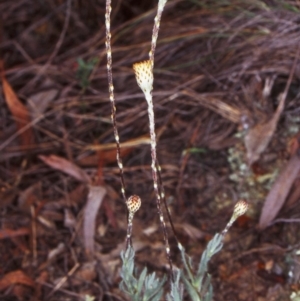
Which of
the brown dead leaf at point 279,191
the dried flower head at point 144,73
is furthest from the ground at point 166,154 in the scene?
the dried flower head at point 144,73

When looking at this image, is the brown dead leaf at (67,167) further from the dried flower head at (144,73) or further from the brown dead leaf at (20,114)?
the dried flower head at (144,73)

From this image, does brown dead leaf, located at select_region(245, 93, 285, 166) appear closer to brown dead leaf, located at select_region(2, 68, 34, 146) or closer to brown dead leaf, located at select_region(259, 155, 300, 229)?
brown dead leaf, located at select_region(259, 155, 300, 229)

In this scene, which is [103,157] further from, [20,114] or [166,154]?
[20,114]

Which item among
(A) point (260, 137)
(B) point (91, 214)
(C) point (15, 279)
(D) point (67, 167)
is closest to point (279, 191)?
(A) point (260, 137)

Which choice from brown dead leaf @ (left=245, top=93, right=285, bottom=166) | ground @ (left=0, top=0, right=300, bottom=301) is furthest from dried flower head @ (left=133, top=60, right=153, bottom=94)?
brown dead leaf @ (left=245, top=93, right=285, bottom=166)

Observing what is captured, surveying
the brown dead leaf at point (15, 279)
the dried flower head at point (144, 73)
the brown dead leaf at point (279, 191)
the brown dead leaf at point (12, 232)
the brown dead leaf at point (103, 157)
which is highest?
the dried flower head at point (144, 73)

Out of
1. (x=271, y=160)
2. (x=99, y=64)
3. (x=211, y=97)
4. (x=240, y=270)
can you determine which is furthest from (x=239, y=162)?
(x=99, y=64)

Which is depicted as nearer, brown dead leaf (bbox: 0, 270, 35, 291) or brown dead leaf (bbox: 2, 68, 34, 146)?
brown dead leaf (bbox: 0, 270, 35, 291)
